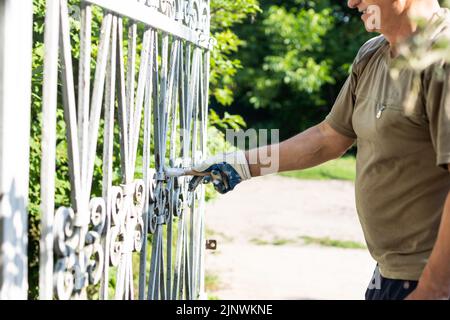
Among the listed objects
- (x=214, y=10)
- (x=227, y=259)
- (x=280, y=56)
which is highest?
(x=280, y=56)

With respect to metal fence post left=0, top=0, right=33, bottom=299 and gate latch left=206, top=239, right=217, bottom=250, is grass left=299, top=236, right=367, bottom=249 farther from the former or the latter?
metal fence post left=0, top=0, right=33, bottom=299

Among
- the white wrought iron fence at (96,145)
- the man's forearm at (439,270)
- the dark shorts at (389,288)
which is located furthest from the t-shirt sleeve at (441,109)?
the white wrought iron fence at (96,145)

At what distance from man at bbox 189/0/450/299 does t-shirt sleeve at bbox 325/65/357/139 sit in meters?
0.05

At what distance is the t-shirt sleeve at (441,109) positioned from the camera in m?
2.17

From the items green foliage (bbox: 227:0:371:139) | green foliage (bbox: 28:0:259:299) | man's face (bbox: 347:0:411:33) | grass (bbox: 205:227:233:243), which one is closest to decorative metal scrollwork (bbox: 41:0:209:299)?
green foliage (bbox: 28:0:259:299)

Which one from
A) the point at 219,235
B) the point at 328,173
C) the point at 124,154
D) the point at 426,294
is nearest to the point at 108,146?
the point at 124,154

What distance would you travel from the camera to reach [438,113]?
2223 mm

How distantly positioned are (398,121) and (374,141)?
0.12 metres

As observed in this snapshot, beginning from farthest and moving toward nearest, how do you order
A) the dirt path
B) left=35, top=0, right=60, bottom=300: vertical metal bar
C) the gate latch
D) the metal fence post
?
the dirt path → the gate latch → left=35, top=0, right=60, bottom=300: vertical metal bar → the metal fence post

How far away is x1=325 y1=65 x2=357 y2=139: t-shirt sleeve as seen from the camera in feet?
8.86

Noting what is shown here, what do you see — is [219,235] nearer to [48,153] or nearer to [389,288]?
[389,288]

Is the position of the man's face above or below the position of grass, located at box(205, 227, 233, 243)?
above
